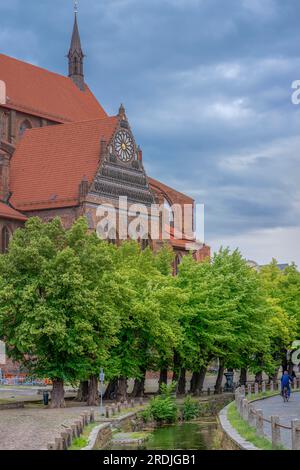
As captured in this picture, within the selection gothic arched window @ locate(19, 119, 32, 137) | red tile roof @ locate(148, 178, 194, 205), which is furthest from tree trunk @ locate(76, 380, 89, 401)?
red tile roof @ locate(148, 178, 194, 205)

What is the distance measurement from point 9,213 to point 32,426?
42.1m

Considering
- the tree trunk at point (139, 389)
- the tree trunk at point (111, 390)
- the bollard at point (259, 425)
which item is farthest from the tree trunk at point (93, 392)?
the bollard at point (259, 425)

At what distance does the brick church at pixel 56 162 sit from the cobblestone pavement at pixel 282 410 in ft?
99.7

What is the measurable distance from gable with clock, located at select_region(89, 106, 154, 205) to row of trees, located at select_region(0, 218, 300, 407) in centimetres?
1735

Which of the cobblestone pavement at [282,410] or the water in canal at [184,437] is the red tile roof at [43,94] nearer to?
the cobblestone pavement at [282,410]

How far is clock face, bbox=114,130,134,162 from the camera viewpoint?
270ft

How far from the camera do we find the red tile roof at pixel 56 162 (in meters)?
79.4

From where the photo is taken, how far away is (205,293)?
58.0 m

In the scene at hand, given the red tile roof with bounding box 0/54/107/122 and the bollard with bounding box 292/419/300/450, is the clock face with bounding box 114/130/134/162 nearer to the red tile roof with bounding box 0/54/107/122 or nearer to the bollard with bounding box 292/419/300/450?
the red tile roof with bounding box 0/54/107/122

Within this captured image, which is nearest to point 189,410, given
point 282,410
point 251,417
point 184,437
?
point 282,410

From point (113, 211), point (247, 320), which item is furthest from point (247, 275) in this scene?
point (113, 211)

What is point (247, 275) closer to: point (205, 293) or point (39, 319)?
point (205, 293)

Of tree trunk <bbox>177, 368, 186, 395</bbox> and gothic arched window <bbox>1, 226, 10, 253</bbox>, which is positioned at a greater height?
gothic arched window <bbox>1, 226, 10, 253</bbox>
